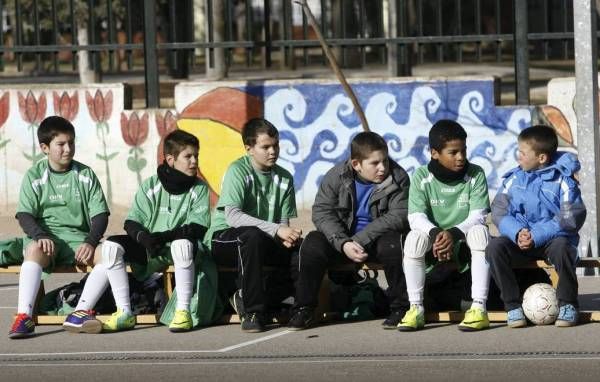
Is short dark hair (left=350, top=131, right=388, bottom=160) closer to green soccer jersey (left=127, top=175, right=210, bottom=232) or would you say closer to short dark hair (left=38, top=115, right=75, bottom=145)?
green soccer jersey (left=127, top=175, right=210, bottom=232)

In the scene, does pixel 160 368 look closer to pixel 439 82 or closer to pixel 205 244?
pixel 205 244

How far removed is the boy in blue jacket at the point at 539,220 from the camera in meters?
9.10

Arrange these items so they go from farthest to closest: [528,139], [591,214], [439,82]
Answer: [439,82] < [591,214] < [528,139]

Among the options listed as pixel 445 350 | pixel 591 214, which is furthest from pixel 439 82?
pixel 445 350

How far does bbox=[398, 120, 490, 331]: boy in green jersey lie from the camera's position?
30.0 feet

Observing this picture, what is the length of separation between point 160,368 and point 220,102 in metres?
6.75

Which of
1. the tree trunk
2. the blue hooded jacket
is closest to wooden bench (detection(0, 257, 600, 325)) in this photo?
the blue hooded jacket

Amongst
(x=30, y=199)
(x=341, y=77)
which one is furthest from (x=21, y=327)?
(x=341, y=77)

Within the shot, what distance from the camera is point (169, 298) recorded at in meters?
9.79

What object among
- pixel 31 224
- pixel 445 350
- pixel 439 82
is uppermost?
pixel 439 82

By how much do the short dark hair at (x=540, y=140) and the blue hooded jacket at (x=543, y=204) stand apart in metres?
0.11

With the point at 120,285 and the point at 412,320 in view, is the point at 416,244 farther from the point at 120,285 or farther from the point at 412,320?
the point at 120,285

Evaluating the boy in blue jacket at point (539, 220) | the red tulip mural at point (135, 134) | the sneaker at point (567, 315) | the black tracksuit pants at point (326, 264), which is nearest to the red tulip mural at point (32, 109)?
the red tulip mural at point (135, 134)

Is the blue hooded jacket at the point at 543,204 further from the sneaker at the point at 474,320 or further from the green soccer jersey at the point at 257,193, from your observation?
the green soccer jersey at the point at 257,193
